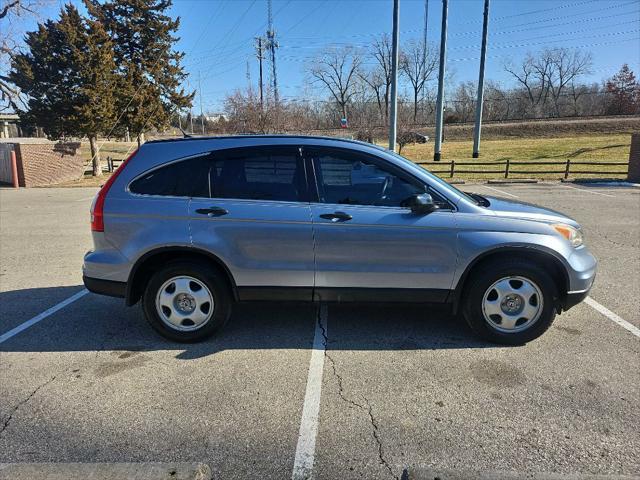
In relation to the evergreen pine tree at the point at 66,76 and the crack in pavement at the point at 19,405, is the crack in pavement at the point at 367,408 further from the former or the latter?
the evergreen pine tree at the point at 66,76

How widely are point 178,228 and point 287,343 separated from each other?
4.46 feet

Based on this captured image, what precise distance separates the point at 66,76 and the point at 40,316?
849 inches

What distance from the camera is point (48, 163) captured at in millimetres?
20781

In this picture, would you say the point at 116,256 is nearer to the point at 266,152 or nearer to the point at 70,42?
the point at 266,152

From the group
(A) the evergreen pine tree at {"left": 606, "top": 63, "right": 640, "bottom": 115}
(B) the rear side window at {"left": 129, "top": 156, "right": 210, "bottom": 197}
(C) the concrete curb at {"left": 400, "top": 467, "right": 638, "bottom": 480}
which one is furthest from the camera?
(A) the evergreen pine tree at {"left": 606, "top": 63, "right": 640, "bottom": 115}

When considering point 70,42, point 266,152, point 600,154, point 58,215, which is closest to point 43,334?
point 266,152

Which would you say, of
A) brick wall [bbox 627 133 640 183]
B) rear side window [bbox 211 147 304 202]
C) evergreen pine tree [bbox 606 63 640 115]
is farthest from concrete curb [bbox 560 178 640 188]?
evergreen pine tree [bbox 606 63 640 115]

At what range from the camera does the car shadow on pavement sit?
3.92 meters

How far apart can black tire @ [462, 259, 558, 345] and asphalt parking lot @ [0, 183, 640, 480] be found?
122mm

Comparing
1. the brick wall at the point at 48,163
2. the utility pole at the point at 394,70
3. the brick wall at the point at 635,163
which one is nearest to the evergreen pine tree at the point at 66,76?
the brick wall at the point at 48,163

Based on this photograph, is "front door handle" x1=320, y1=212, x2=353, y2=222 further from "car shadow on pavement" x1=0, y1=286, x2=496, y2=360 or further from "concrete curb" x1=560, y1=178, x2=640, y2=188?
"concrete curb" x1=560, y1=178, x2=640, y2=188

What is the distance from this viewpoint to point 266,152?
3.91 meters

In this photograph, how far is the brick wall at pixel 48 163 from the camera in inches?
767

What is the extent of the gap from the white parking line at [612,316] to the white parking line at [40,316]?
5.69 metres
